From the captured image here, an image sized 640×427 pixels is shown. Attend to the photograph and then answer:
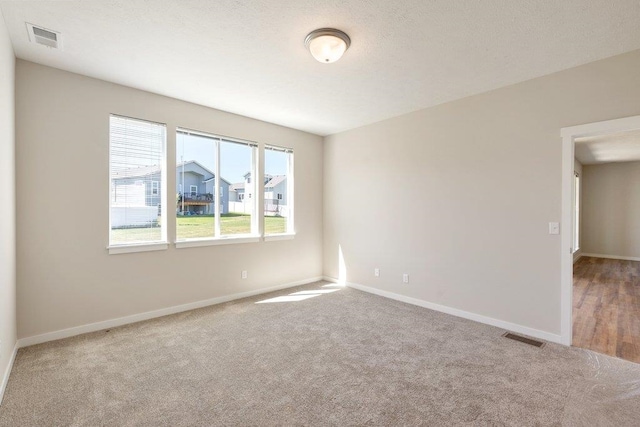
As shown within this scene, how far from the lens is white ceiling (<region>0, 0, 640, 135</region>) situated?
2092mm

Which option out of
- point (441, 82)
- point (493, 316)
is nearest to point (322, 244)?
→ point (493, 316)

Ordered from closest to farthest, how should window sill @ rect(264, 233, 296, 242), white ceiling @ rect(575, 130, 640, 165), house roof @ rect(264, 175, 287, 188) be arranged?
window sill @ rect(264, 233, 296, 242)
house roof @ rect(264, 175, 287, 188)
white ceiling @ rect(575, 130, 640, 165)

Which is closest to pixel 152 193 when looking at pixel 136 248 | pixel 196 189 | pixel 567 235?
pixel 196 189

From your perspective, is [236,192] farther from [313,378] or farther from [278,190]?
[313,378]

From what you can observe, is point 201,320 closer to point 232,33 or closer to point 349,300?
point 349,300

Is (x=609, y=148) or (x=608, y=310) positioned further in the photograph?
(x=609, y=148)

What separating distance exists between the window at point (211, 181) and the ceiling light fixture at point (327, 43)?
2287 millimetres

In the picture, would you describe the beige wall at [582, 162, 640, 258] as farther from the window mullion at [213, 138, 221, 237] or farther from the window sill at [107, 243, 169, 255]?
the window sill at [107, 243, 169, 255]

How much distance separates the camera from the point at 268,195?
4914 mm

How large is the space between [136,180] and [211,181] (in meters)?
0.94

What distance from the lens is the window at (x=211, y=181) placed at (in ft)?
12.9

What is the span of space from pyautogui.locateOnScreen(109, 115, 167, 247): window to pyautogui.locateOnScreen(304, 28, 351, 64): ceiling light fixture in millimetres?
2328

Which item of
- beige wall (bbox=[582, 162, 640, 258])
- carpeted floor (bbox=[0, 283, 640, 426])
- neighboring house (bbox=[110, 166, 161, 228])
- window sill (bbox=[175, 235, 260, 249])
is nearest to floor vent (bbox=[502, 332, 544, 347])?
carpeted floor (bbox=[0, 283, 640, 426])

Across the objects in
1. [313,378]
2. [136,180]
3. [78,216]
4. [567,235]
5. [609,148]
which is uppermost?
[609,148]
